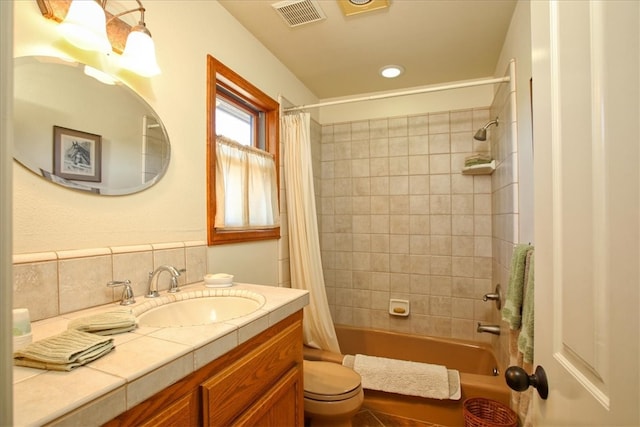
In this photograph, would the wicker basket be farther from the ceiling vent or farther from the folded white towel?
the ceiling vent

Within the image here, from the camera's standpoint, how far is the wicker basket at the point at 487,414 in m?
1.57

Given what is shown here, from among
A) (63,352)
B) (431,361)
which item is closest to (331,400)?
(63,352)

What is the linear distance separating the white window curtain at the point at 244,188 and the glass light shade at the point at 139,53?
0.54m

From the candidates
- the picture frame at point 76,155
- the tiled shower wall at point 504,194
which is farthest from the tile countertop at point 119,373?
the tiled shower wall at point 504,194

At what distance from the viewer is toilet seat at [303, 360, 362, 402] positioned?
146cm

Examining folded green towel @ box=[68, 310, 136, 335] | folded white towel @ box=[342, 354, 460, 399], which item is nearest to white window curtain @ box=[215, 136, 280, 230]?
folded green towel @ box=[68, 310, 136, 335]

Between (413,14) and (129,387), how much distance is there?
6.90 feet

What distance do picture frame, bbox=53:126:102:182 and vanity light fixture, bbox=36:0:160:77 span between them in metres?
0.29

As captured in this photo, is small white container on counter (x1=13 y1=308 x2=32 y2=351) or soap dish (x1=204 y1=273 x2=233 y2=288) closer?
small white container on counter (x1=13 y1=308 x2=32 y2=351)

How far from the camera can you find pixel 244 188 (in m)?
1.83

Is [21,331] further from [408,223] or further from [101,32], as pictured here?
[408,223]

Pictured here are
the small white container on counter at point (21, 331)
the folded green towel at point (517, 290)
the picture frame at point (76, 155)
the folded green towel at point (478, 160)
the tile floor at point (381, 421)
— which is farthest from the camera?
the folded green towel at point (478, 160)

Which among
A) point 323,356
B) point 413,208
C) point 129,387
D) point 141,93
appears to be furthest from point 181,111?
point 413,208

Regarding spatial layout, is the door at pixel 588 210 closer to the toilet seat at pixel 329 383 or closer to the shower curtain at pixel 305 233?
the toilet seat at pixel 329 383
